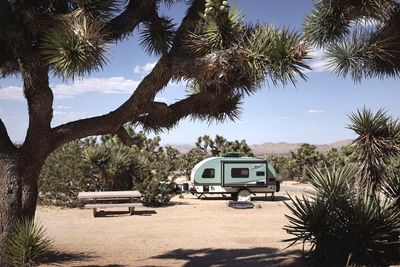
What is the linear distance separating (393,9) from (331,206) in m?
3.51

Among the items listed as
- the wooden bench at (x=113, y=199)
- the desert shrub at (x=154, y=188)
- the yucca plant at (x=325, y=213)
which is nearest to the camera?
the yucca plant at (x=325, y=213)

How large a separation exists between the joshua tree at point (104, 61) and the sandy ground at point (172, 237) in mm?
2306

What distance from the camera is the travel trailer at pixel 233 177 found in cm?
1995

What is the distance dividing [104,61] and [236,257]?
4.88 m

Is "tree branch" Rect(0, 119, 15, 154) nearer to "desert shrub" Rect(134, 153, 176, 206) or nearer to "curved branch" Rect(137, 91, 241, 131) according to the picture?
"curved branch" Rect(137, 91, 241, 131)

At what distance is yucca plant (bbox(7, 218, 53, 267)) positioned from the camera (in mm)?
5805

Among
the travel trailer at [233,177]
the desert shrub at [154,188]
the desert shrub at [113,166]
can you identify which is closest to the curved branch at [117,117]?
the desert shrub at [113,166]

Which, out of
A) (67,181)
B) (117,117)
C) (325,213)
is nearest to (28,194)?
(117,117)

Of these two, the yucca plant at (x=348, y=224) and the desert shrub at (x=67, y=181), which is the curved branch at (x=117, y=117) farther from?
the desert shrub at (x=67, y=181)

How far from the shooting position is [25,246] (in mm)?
5836

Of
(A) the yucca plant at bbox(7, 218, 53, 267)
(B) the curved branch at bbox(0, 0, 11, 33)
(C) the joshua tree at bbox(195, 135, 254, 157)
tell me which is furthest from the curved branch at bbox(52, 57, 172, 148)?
(C) the joshua tree at bbox(195, 135, 254, 157)

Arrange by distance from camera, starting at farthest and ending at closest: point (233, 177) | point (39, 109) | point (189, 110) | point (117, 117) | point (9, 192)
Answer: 1. point (233, 177)
2. point (189, 110)
3. point (117, 117)
4. point (39, 109)
5. point (9, 192)

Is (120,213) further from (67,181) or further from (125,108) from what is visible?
(125,108)

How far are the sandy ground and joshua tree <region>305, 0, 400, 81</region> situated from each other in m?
3.60
